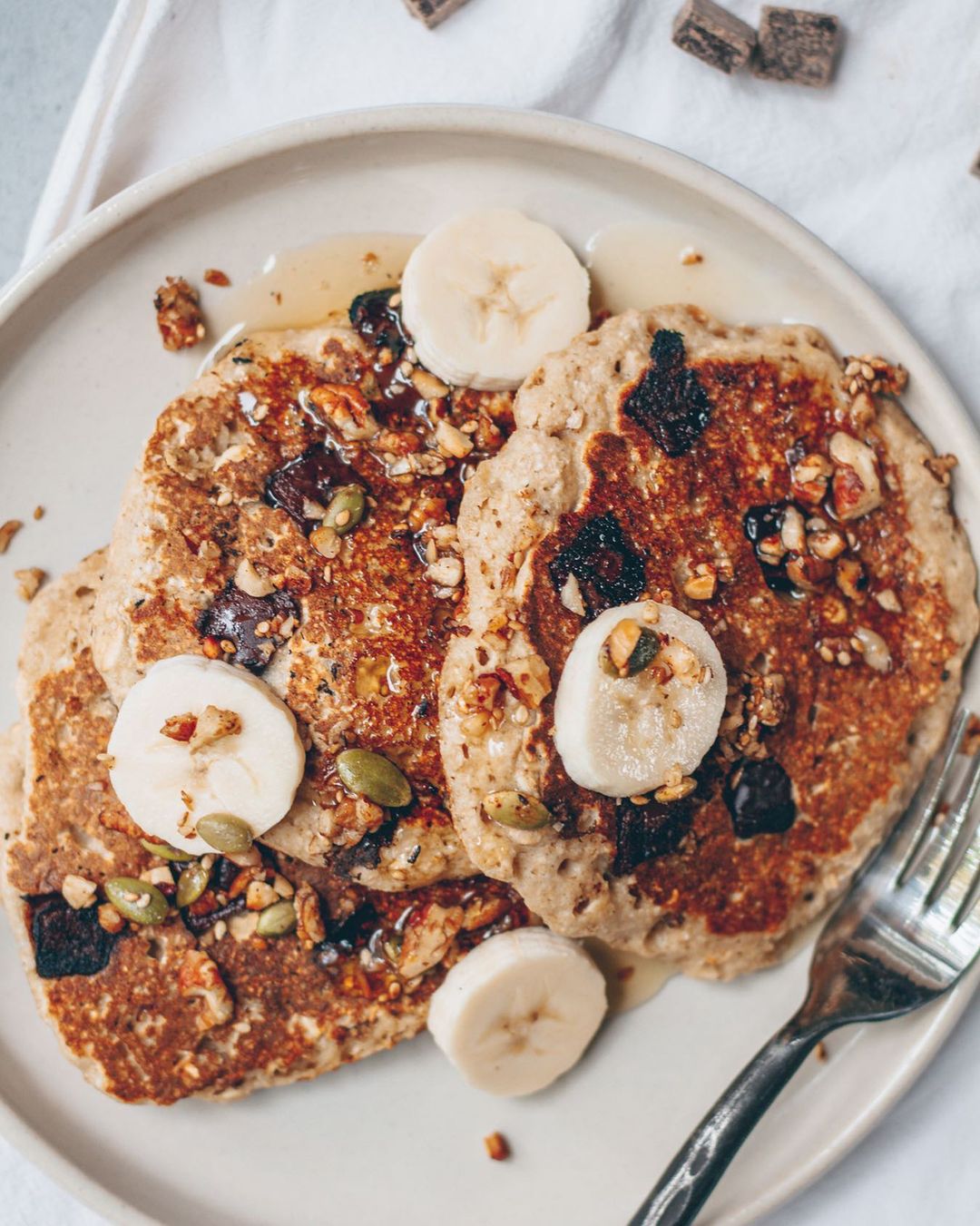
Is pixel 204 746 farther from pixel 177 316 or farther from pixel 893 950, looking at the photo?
pixel 893 950

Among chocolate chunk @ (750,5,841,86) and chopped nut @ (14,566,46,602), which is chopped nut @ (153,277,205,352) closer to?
chopped nut @ (14,566,46,602)

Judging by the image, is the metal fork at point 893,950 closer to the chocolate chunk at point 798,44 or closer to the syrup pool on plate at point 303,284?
the chocolate chunk at point 798,44

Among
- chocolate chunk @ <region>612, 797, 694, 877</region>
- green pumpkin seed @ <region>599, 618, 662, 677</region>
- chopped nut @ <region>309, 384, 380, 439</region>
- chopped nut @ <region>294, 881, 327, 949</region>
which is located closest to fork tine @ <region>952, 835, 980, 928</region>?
chocolate chunk @ <region>612, 797, 694, 877</region>

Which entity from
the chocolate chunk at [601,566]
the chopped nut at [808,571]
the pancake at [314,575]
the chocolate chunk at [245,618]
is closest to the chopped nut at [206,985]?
the pancake at [314,575]

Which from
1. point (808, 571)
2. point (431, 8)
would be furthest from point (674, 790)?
point (431, 8)

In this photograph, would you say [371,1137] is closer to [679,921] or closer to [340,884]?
[340,884]

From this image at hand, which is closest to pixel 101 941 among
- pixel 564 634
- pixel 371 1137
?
pixel 371 1137
